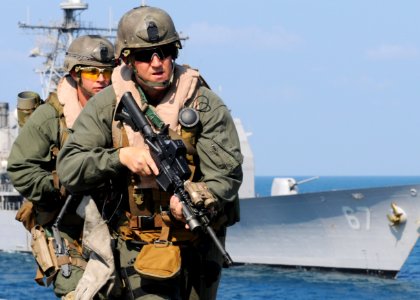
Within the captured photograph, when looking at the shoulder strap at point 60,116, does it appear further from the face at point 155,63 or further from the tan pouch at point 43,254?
the face at point 155,63

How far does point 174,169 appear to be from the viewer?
16.3 ft

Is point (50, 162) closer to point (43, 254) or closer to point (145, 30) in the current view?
point (43, 254)

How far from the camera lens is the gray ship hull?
110 ft

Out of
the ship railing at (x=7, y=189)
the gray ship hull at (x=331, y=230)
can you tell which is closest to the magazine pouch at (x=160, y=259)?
the gray ship hull at (x=331, y=230)

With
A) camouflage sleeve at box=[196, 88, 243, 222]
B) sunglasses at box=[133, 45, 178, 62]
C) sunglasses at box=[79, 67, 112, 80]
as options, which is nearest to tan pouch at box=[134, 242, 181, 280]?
camouflage sleeve at box=[196, 88, 243, 222]

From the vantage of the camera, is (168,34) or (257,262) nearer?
(168,34)

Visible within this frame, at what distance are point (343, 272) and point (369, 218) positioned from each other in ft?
9.36

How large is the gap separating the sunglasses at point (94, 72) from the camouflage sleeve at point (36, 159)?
32 cm

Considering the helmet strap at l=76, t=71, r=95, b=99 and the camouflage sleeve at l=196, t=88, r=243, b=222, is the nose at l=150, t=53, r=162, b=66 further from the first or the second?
the helmet strap at l=76, t=71, r=95, b=99

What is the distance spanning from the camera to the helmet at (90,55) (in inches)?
273

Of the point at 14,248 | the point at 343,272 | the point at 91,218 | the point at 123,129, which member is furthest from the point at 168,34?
the point at 14,248

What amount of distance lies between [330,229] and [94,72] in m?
28.4

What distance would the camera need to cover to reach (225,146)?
5.12 metres

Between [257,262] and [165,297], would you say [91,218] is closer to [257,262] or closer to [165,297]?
[165,297]
